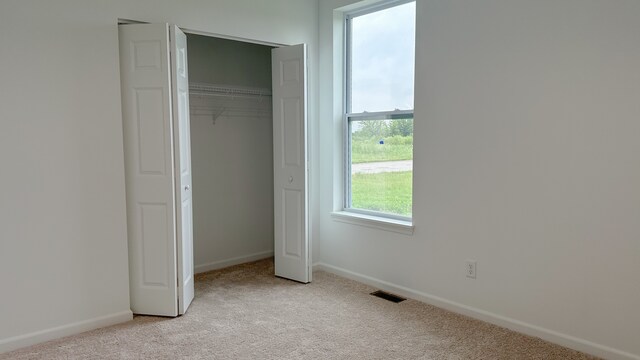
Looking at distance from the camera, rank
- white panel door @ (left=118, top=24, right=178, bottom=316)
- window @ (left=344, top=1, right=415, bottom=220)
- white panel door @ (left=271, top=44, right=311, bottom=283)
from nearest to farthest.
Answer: white panel door @ (left=118, top=24, right=178, bottom=316) → window @ (left=344, top=1, right=415, bottom=220) → white panel door @ (left=271, top=44, right=311, bottom=283)

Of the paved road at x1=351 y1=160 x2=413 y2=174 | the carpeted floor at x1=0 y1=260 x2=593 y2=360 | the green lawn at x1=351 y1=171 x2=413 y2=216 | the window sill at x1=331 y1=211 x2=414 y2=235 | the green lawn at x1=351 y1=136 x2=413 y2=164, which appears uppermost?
the green lawn at x1=351 y1=136 x2=413 y2=164

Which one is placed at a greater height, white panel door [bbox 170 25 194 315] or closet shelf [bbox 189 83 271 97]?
closet shelf [bbox 189 83 271 97]

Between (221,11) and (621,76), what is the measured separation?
2.80 m

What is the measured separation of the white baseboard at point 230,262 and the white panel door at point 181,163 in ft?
2.97

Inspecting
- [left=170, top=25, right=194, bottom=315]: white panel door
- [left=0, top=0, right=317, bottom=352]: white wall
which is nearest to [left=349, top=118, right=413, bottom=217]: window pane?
[left=170, top=25, right=194, bottom=315]: white panel door

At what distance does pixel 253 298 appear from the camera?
3.87m

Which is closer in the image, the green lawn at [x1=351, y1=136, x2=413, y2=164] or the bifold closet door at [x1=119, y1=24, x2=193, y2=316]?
the bifold closet door at [x1=119, y1=24, x2=193, y2=316]

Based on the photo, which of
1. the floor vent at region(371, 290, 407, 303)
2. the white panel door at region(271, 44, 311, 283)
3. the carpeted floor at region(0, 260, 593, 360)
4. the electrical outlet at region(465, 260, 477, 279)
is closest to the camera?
the carpeted floor at region(0, 260, 593, 360)

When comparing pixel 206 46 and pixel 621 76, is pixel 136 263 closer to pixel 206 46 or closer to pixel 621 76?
pixel 206 46

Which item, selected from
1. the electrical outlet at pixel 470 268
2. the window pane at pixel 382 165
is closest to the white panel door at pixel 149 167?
the window pane at pixel 382 165

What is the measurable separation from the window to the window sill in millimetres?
84

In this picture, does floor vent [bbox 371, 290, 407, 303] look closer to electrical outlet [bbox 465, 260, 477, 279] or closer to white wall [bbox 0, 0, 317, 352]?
electrical outlet [bbox 465, 260, 477, 279]

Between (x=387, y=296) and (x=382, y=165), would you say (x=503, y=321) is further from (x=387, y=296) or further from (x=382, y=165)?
(x=382, y=165)

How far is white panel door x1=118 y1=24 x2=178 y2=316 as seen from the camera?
3.29 meters
